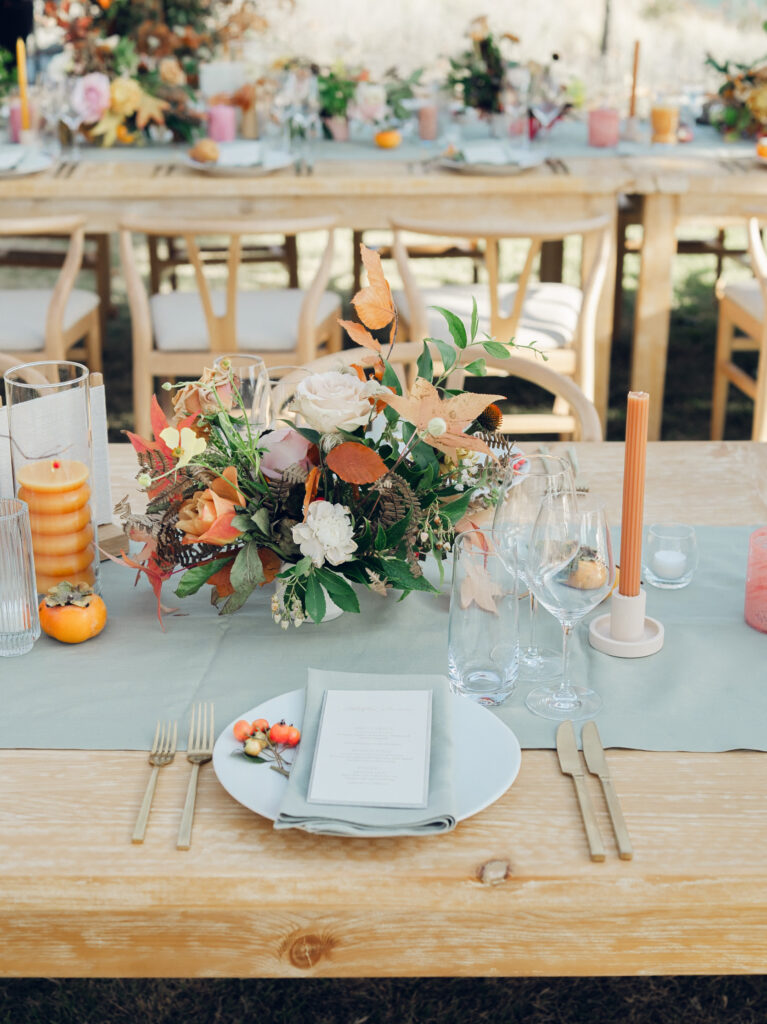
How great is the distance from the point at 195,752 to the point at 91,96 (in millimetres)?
2941

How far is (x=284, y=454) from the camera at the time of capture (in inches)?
44.3

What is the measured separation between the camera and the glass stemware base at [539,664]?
1104 mm

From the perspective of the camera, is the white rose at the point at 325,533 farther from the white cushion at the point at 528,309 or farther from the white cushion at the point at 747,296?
the white cushion at the point at 747,296

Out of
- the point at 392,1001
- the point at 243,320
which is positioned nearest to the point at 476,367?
the point at 392,1001

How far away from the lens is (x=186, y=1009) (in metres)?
1.63

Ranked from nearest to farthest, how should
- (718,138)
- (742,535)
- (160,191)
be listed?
1. (742,535)
2. (160,191)
3. (718,138)

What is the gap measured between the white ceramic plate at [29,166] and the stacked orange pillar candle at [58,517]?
7.37 ft

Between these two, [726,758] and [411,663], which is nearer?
[726,758]

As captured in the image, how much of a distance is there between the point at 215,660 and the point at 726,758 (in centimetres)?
48

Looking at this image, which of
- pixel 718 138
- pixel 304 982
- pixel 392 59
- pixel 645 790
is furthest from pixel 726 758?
pixel 392 59

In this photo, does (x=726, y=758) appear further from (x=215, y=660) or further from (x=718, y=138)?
(x=718, y=138)

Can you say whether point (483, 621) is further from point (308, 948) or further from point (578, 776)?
point (308, 948)

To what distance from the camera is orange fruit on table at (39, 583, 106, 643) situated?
116 centimetres

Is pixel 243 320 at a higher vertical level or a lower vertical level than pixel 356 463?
lower
